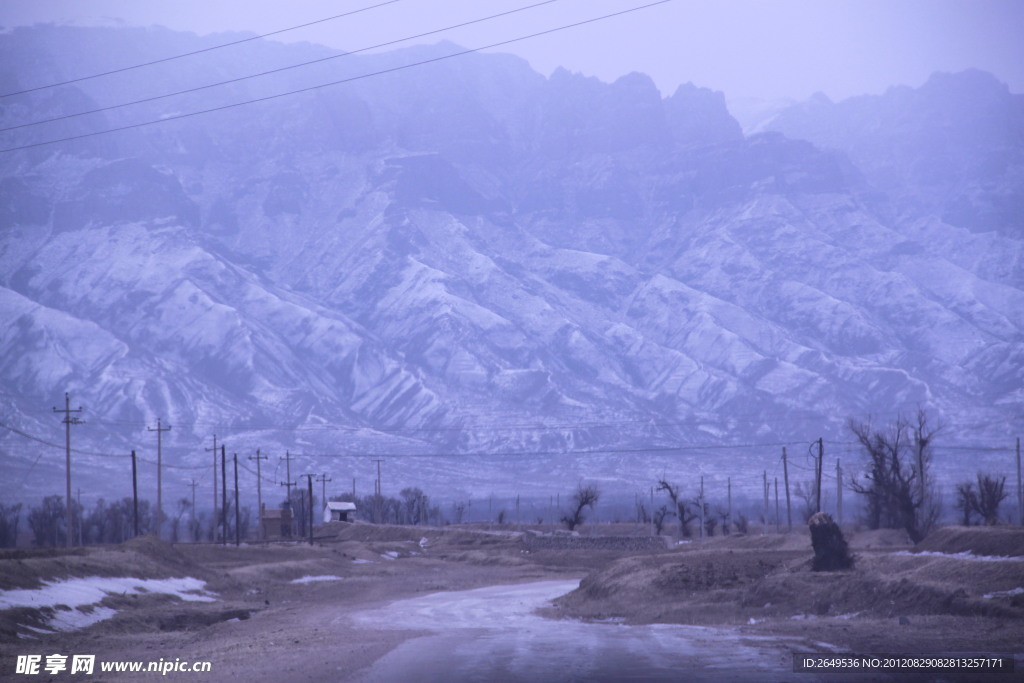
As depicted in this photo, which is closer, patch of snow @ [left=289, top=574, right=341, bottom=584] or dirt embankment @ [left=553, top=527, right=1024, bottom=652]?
dirt embankment @ [left=553, top=527, right=1024, bottom=652]

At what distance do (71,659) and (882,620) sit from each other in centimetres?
1786

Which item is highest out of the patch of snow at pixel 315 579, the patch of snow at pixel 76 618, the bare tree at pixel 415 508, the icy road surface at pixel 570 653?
the icy road surface at pixel 570 653

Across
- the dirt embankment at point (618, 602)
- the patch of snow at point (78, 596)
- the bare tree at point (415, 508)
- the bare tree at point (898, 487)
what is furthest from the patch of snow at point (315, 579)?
the bare tree at point (415, 508)

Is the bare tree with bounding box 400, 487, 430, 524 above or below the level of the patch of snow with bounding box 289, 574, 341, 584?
below

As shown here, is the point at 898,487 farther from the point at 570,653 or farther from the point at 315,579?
the point at 570,653

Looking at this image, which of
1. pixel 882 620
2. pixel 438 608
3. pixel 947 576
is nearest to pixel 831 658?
pixel 882 620

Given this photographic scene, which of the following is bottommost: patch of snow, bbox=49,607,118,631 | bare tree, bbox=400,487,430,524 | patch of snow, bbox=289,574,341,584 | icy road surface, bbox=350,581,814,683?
bare tree, bbox=400,487,430,524

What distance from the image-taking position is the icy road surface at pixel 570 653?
56.7 feet

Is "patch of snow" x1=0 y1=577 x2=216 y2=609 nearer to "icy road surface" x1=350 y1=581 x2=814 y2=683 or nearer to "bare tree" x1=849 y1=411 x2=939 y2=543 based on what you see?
"icy road surface" x1=350 y1=581 x2=814 y2=683

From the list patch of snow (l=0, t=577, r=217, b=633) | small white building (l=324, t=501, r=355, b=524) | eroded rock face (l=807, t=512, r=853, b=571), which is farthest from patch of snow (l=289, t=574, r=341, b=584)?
small white building (l=324, t=501, r=355, b=524)

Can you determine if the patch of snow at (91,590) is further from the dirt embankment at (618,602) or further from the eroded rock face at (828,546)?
the eroded rock face at (828,546)

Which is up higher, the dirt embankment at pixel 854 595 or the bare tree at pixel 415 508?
the dirt embankment at pixel 854 595

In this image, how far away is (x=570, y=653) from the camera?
20.9 m

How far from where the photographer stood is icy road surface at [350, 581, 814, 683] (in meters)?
17.3
